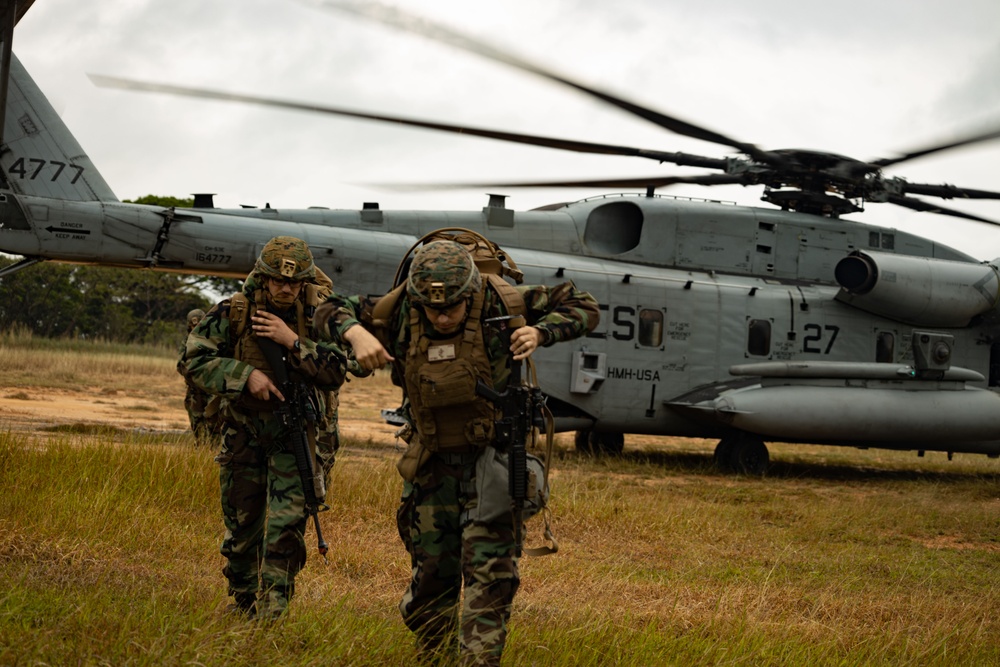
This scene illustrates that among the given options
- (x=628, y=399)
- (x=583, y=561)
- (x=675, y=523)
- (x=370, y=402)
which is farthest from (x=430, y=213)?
(x=370, y=402)

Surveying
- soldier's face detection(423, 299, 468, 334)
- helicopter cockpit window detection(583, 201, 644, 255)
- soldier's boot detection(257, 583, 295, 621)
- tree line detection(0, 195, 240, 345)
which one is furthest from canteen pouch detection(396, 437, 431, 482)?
tree line detection(0, 195, 240, 345)

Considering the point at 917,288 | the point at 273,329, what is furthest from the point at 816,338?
the point at 273,329

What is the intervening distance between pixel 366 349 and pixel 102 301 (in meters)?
33.7

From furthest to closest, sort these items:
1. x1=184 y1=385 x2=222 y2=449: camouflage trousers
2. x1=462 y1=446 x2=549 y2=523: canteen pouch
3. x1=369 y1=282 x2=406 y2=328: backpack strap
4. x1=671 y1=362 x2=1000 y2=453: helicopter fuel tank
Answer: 1. x1=671 y1=362 x2=1000 y2=453: helicopter fuel tank
2. x1=184 y1=385 x2=222 y2=449: camouflage trousers
3. x1=369 y1=282 x2=406 y2=328: backpack strap
4. x1=462 y1=446 x2=549 y2=523: canteen pouch

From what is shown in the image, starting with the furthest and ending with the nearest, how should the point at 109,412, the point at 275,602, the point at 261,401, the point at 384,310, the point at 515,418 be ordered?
the point at 109,412 < the point at 261,401 < the point at 275,602 < the point at 384,310 < the point at 515,418

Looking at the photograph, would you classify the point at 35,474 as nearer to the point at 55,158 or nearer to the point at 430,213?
the point at 55,158

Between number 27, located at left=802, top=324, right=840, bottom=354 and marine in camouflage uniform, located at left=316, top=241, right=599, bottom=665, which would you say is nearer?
marine in camouflage uniform, located at left=316, top=241, right=599, bottom=665

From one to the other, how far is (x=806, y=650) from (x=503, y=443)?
178cm

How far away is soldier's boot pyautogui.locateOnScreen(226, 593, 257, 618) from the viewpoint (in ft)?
14.6

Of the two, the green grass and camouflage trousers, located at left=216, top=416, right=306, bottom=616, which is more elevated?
camouflage trousers, located at left=216, top=416, right=306, bottom=616

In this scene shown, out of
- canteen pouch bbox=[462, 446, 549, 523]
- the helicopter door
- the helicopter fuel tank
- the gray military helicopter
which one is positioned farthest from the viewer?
the helicopter door

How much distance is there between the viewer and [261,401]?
493 centimetres

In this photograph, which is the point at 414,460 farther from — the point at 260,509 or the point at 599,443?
the point at 599,443

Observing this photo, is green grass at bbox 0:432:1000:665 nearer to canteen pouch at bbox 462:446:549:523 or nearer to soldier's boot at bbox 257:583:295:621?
soldier's boot at bbox 257:583:295:621
